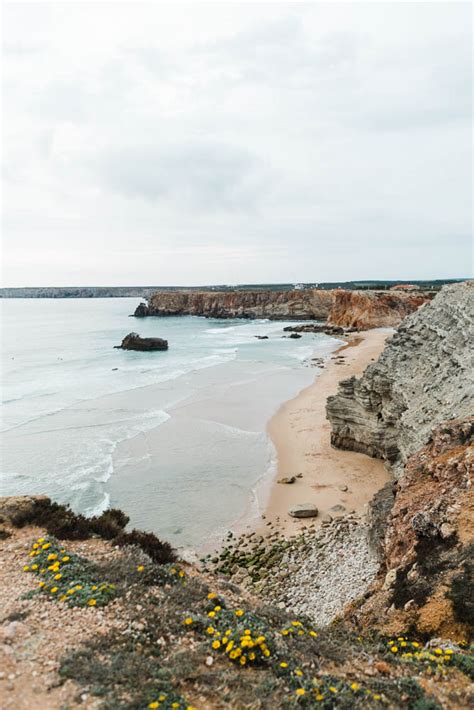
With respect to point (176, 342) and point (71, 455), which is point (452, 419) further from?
point (176, 342)

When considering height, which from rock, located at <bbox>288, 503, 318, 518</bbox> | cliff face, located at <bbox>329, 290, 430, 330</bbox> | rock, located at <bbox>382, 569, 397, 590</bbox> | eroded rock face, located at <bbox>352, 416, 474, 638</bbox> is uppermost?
cliff face, located at <bbox>329, 290, 430, 330</bbox>

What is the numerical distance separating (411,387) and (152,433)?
13.4 m

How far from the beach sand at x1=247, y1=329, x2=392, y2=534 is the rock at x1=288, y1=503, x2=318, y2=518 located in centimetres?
16

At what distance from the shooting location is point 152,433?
877 inches

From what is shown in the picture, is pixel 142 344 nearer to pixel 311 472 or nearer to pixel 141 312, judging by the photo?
pixel 311 472

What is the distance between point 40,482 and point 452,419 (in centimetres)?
1517

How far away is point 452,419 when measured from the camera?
10234 mm

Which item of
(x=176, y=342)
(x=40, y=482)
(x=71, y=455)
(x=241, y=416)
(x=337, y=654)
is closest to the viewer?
(x=337, y=654)

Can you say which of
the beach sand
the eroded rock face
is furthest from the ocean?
the eroded rock face

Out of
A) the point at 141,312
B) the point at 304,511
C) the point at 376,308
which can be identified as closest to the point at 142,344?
the point at 376,308

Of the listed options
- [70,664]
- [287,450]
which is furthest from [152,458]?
[70,664]

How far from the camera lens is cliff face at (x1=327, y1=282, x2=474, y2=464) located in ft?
41.2

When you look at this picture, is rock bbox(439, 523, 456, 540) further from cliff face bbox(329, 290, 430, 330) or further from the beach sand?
cliff face bbox(329, 290, 430, 330)

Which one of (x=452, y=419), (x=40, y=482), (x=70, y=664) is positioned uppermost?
(x=452, y=419)
